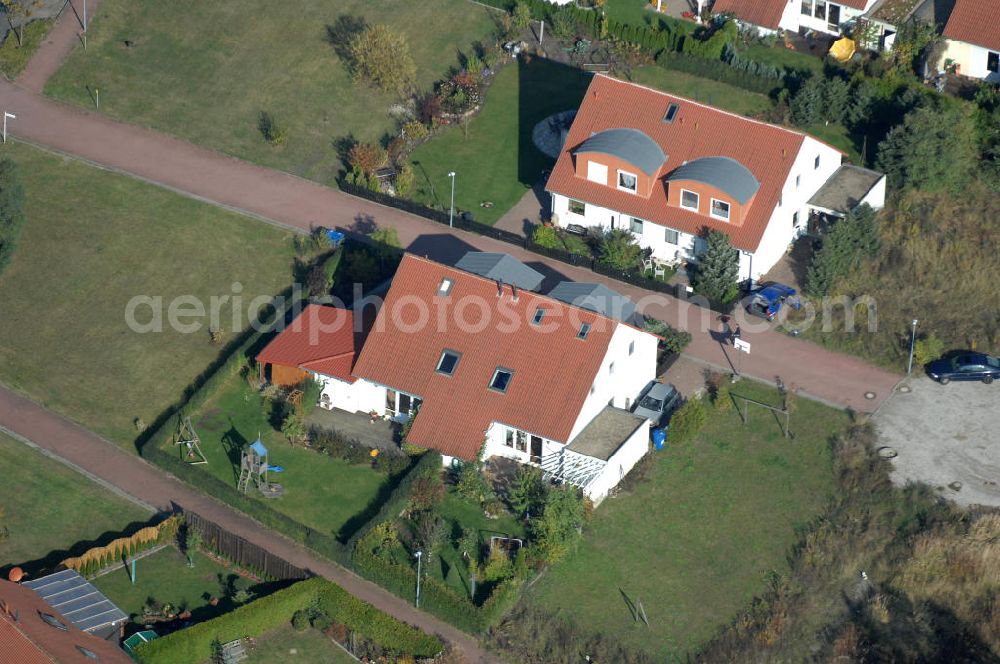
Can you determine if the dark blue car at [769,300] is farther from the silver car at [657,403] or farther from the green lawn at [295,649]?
the green lawn at [295,649]

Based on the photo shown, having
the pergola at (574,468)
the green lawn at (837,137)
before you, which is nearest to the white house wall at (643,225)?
the green lawn at (837,137)

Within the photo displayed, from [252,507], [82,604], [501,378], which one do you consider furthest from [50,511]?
[501,378]

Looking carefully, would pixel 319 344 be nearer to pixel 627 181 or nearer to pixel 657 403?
pixel 657 403

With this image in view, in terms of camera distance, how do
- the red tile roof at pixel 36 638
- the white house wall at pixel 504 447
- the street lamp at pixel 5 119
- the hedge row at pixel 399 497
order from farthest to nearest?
the street lamp at pixel 5 119
the white house wall at pixel 504 447
the hedge row at pixel 399 497
the red tile roof at pixel 36 638

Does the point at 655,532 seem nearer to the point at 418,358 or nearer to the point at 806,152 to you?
the point at 418,358

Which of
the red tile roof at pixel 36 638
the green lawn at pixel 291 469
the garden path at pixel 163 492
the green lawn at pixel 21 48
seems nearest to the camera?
the red tile roof at pixel 36 638

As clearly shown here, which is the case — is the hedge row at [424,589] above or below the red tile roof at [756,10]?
below

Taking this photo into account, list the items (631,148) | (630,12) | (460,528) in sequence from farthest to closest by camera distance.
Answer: (630,12), (631,148), (460,528)

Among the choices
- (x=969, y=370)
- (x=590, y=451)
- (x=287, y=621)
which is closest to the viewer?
(x=287, y=621)
